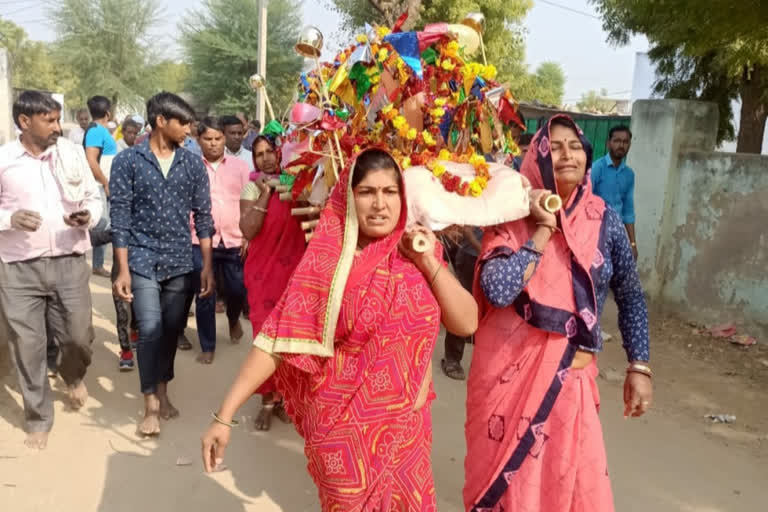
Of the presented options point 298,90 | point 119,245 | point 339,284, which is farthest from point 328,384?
point 119,245

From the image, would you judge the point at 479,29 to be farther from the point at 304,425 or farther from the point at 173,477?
the point at 173,477

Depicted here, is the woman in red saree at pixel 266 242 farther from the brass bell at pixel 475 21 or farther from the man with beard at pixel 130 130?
the man with beard at pixel 130 130

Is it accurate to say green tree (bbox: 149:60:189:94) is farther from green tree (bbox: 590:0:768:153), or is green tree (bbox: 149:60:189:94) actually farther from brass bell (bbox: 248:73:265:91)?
brass bell (bbox: 248:73:265:91)

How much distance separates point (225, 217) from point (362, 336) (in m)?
3.95

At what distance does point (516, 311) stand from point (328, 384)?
2.79 ft

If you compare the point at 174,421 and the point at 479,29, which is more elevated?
the point at 479,29

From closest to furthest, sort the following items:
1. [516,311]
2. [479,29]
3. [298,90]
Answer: [516,311]
[479,29]
[298,90]

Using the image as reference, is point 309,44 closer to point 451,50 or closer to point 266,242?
point 451,50

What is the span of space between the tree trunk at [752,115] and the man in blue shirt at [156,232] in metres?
9.86

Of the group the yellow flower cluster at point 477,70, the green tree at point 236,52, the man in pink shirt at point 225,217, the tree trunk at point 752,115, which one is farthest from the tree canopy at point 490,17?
the yellow flower cluster at point 477,70

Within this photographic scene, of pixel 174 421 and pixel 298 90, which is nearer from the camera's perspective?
pixel 298 90

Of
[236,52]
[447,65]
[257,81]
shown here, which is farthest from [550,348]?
[236,52]

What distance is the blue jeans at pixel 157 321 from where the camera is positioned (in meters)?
4.26

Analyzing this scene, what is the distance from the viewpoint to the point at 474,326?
8.04 feet
